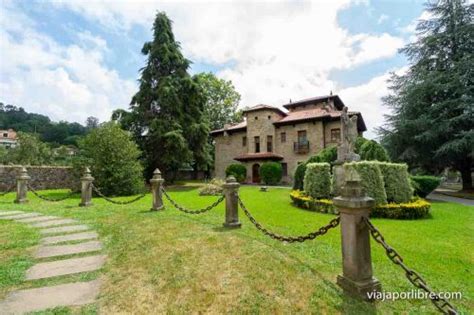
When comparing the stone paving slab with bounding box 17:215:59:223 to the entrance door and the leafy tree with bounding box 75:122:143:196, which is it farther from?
the entrance door

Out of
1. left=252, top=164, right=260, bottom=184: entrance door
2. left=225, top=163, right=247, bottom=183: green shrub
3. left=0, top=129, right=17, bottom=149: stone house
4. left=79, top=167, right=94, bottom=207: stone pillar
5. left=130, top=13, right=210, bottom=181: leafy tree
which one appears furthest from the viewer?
left=0, top=129, right=17, bottom=149: stone house

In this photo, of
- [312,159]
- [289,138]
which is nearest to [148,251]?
[312,159]

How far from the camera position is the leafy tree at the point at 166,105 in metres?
23.6

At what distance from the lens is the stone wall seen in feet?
61.9

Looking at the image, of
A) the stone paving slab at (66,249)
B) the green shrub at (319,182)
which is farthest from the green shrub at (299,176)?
the stone paving slab at (66,249)

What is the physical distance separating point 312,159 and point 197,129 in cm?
1257

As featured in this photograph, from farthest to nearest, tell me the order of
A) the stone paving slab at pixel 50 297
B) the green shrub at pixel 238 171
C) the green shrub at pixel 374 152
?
1. the green shrub at pixel 238 171
2. the green shrub at pixel 374 152
3. the stone paving slab at pixel 50 297

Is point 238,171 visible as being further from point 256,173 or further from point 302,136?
point 302,136

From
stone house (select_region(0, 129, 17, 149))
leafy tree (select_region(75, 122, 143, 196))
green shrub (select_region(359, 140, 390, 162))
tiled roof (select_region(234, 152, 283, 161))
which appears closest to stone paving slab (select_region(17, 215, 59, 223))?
leafy tree (select_region(75, 122, 143, 196))

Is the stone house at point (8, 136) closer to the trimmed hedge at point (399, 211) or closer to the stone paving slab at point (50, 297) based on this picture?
the stone paving slab at point (50, 297)

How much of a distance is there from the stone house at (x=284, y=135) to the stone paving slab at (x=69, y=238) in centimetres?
2315

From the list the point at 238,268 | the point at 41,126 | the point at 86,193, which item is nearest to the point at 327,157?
the point at 86,193

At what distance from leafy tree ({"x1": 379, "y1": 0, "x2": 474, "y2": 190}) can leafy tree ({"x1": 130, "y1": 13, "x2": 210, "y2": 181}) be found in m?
15.3

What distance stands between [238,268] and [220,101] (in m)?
38.2
